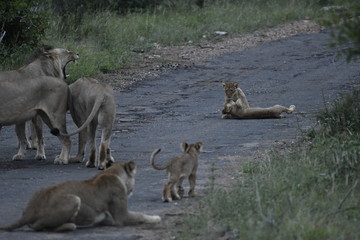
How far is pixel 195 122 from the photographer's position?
14758mm

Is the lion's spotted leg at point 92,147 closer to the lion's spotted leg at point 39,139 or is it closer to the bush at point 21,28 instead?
the lion's spotted leg at point 39,139

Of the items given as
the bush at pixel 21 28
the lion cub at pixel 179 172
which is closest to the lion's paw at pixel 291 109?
the bush at pixel 21 28

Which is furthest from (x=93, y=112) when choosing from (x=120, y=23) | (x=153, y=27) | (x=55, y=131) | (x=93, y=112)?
(x=120, y=23)

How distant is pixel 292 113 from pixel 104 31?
8.56 metres

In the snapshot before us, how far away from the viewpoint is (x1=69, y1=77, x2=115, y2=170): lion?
37.5 ft

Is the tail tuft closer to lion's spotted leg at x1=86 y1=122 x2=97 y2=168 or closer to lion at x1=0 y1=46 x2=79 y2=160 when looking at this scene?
lion's spotted leg at x1=86 y1=122 x2=97 y2=168

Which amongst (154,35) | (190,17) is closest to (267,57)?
(154,35)

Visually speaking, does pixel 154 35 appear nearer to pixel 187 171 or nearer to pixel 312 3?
pixel 312 3

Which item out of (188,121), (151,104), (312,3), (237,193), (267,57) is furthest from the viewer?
(312,3)

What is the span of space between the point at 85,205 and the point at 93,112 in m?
3.16

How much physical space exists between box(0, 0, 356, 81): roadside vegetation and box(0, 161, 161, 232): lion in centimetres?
919

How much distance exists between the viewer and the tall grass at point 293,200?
24.8 feet

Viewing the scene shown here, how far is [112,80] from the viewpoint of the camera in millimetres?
18719

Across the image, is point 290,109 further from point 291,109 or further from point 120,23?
point 120,23
